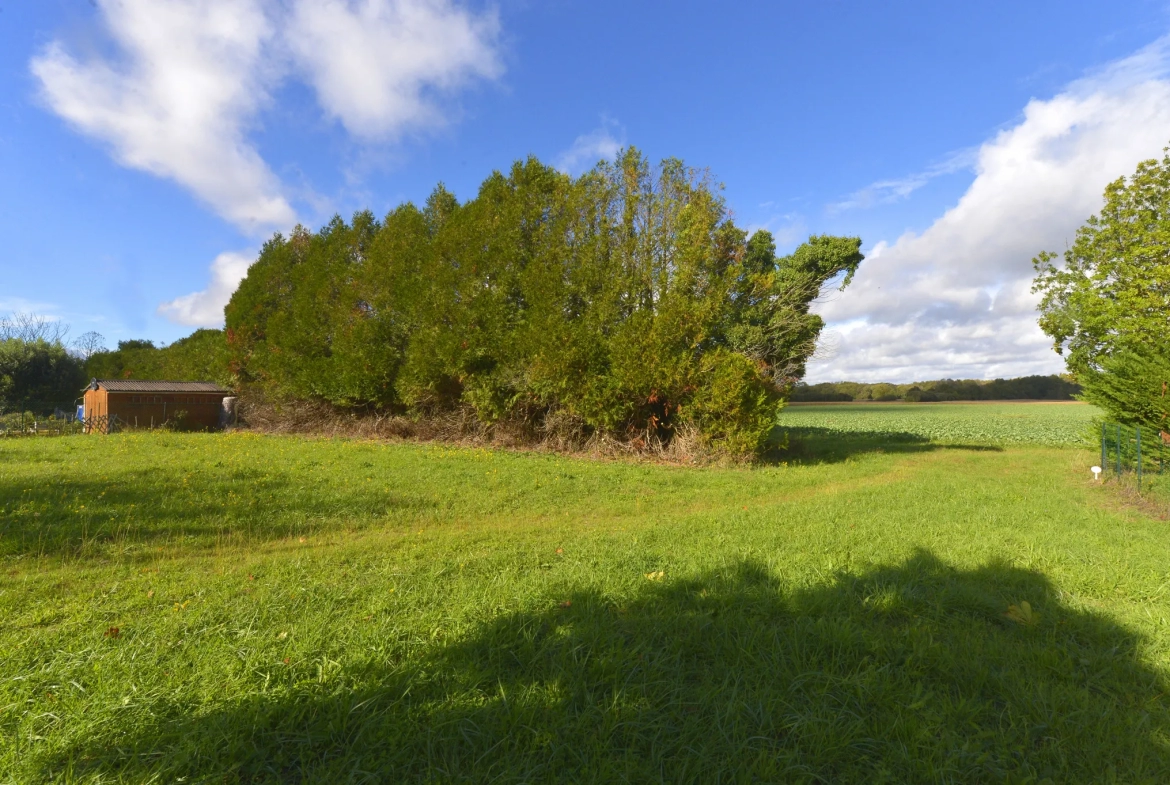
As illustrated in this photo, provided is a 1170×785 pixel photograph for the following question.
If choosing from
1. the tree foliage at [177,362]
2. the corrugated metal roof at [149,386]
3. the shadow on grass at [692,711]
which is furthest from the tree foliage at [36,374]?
the shadow on grass at [692,711]

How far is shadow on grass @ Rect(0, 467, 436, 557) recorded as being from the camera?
6090mm

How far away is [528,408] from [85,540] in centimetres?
1313

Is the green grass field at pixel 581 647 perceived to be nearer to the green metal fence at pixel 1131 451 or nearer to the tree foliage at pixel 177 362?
the green metal fence at pixel 1131 451

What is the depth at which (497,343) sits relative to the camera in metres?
17.9

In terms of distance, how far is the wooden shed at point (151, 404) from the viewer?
83.6 feet

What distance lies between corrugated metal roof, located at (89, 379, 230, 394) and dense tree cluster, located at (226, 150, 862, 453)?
1021cm

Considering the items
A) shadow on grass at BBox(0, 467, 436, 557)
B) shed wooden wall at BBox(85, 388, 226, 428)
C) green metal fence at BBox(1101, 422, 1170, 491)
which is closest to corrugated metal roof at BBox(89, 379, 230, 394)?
shed wooden wall at BBox(85, 388, 226, 428)

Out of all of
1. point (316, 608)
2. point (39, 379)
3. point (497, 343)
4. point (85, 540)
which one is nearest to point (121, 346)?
point (39, 379)

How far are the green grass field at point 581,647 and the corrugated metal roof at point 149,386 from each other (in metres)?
23.9

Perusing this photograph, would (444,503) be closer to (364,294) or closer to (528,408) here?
(528,408)

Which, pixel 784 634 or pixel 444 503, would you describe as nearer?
pixel 784 634

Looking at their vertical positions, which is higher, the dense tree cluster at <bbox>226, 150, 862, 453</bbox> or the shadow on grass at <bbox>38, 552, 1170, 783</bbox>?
the dense tree cluster at <bbox>226, 150, 862, 453</bbox>

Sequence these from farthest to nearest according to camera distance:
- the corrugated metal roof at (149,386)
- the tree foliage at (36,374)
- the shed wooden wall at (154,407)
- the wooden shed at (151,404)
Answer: the tree foliage at (36,374), the corrugated metal roof at (149,386), the shed wooden wall at (154,407), the wooden shed at (151,404)

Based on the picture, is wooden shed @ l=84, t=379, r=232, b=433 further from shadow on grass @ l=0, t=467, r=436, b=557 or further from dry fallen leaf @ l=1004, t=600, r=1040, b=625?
dry fallen leaf @ l=1004, t=600, r=1040, b=625
